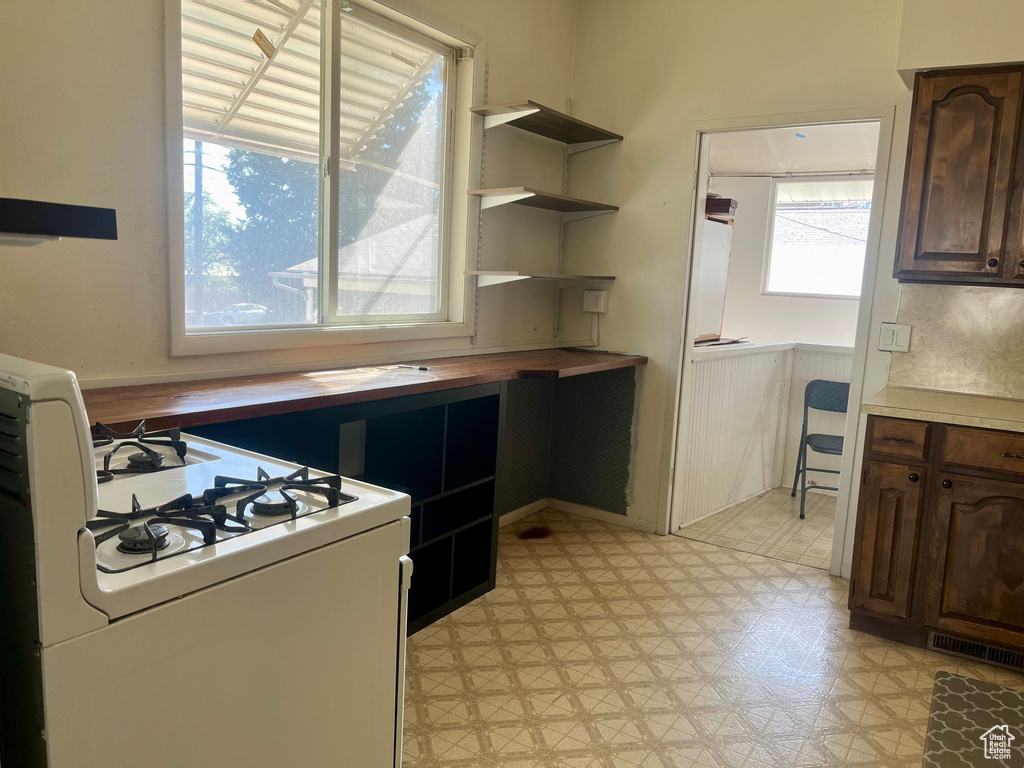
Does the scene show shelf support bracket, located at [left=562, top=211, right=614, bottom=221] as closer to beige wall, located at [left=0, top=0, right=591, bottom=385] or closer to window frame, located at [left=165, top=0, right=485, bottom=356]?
window frame, located at [left=165, top=0, right=485, bottom=356]

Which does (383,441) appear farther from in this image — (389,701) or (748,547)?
(748,547)

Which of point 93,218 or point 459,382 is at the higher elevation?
point 93,218

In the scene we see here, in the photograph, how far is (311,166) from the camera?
9.07ft

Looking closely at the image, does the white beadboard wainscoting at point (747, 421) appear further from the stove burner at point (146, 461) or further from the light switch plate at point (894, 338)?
the stove burner at point (146, 461)

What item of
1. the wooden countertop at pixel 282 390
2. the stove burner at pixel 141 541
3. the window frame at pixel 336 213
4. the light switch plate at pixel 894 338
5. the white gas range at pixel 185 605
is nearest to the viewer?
the white gas range at pixel 185 605

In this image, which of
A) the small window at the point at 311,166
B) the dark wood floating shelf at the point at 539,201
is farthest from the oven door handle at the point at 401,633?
the dark wood floating shelf at the point at 539,201

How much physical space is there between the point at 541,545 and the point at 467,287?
1312mm

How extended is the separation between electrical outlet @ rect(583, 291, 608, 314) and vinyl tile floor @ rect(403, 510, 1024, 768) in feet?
4.44

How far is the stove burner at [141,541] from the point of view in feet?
3.34

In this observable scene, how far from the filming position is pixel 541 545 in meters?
3.61

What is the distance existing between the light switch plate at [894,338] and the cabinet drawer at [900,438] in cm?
62

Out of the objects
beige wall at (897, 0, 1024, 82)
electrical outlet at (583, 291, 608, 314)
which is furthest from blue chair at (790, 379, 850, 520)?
beige wall at (897, 0, 1024, 82)

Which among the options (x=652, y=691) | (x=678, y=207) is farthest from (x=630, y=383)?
(x=652, y=691)

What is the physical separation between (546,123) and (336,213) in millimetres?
1260
